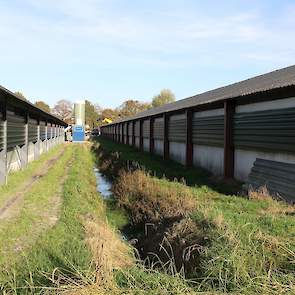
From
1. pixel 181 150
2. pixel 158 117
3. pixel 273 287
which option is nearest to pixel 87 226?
pixel 273 287

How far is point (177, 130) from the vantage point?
23188mm

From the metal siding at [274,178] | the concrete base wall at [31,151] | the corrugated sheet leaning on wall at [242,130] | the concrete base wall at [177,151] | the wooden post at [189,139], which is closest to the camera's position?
the metal siding at [274,178]

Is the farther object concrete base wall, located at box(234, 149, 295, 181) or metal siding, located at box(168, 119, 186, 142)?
metal siding, located at box(168, 119, 186, 142)

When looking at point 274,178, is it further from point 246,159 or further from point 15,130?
point 15,130

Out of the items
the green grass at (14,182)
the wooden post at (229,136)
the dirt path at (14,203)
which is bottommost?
the dirt path at (14,203)

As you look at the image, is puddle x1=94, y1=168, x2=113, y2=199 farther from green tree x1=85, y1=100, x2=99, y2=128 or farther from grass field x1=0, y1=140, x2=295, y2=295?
green tree x1=85, y1=100, x2=99, y2=128

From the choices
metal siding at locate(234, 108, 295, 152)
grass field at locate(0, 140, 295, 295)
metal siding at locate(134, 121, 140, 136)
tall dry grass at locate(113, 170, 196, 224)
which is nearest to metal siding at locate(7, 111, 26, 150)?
tall dry grass at locate(113, 170, 196, 224)

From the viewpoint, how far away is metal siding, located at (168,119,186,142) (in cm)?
2188

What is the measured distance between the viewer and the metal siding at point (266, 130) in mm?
11336

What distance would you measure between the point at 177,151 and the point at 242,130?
369 inches

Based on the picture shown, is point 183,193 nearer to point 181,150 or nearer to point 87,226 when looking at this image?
point 87,226

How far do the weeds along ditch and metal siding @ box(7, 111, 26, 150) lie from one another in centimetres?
603

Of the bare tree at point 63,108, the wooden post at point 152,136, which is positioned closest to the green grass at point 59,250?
the wooden post at point 152,136

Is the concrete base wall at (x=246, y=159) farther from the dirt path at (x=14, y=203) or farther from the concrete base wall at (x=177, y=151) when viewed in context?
the concrete base wall at (x=177, y=151)
